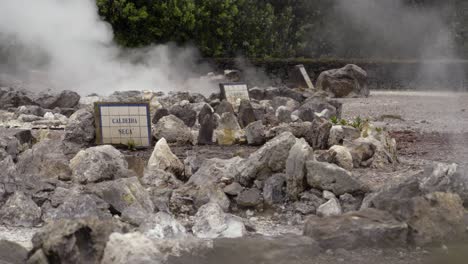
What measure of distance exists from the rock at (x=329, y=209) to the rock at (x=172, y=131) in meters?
3.10

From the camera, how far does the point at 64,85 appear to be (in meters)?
15.5

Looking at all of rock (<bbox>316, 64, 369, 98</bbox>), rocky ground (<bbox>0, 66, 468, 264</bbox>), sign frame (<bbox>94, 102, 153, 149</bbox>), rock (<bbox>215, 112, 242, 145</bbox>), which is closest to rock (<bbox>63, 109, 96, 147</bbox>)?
rocky ground (<bbox>0, 66, 468, 264</bbox>)

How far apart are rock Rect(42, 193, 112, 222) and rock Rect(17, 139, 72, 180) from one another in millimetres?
902

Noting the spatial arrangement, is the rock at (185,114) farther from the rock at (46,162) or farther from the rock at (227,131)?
the rock at (46,162)

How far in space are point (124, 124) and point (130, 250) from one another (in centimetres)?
396

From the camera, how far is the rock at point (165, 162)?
19.7 feet

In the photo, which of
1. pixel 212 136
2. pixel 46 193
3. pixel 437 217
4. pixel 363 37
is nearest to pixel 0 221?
pixel 46 193

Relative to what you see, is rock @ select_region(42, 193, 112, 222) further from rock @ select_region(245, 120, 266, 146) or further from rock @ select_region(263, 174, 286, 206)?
rock @ select_region(245, 120, 266, 146)

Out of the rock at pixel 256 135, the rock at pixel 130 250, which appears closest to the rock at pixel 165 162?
the rock at pixel 256 135

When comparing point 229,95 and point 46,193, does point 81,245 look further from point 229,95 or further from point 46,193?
point 229,95

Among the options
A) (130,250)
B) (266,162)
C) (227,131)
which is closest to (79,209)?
(130,250)

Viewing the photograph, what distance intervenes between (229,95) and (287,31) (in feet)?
40.5

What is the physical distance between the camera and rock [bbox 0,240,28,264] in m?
3.81

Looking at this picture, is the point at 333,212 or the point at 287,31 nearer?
the point at 333,212
